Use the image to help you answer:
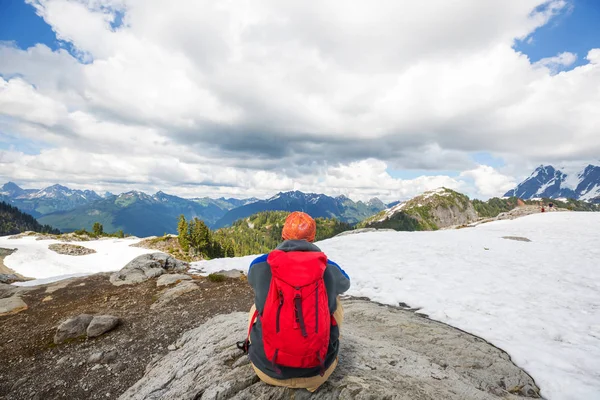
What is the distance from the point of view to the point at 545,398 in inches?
239

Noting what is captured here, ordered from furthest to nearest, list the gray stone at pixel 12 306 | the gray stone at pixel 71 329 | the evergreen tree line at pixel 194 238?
1. the evergreen tree line at pixel 194 238
2. the gray stone at pixel 12 306
3. the gray stone at pixel 71 329

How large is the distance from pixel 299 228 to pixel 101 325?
1015cm

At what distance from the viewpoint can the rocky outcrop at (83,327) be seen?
9703 mm

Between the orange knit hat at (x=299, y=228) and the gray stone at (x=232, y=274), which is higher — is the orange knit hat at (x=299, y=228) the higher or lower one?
the higher one

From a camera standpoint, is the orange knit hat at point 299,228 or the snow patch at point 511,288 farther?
the snow patch at point 511,288

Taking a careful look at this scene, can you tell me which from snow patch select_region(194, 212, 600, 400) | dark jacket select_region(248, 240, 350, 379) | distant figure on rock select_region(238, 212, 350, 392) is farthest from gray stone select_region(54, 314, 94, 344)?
snow patch select_region(194, 212, 600, 400)

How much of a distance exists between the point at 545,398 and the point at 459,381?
2.16m

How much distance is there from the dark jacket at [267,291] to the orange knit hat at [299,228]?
164mm

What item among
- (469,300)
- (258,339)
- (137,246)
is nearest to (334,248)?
(469,300)

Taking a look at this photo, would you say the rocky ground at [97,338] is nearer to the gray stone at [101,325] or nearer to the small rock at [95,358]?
the small rock at [95,358]

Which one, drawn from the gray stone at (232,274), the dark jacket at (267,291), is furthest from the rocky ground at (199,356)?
the gray stone at (232,274)

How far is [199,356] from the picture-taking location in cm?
685

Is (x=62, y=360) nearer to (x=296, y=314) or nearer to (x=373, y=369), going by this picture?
(x=296, y=314)

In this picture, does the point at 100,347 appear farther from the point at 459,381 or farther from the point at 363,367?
the point at 459,381
